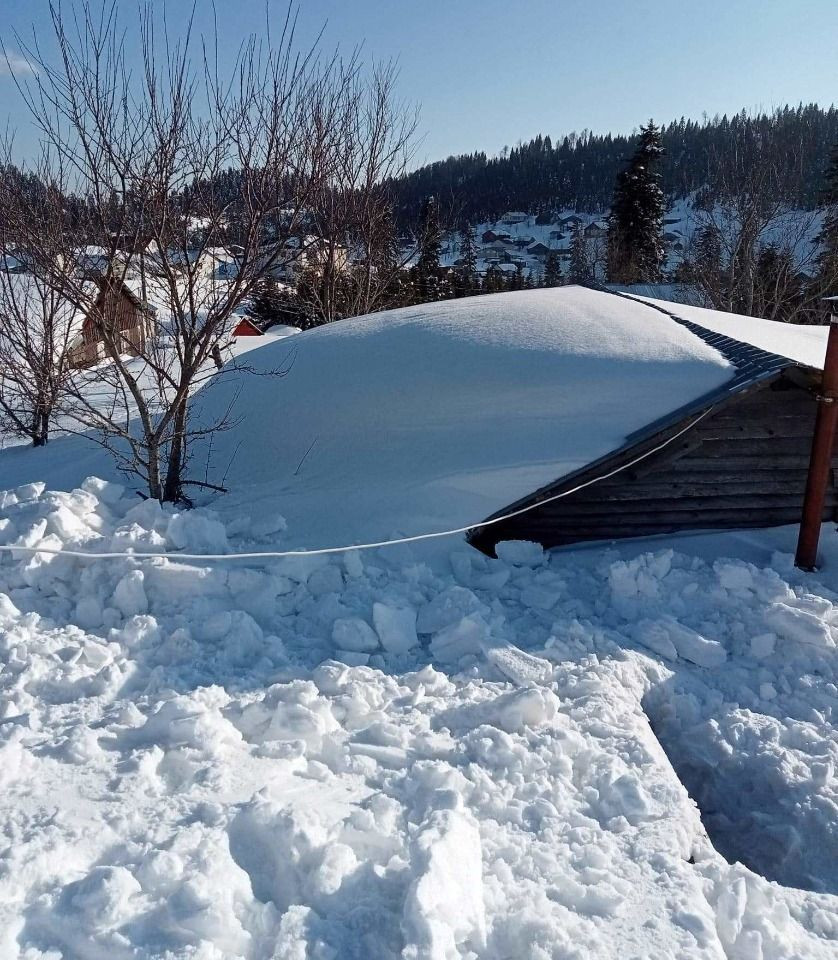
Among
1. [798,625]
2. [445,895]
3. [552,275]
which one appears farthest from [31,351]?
[552,275]

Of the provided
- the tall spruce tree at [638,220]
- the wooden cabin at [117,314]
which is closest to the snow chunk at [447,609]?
the wooden cabin at [117,314]

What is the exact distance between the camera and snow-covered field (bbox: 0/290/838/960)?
2.01 meters

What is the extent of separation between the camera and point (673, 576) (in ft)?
14.7

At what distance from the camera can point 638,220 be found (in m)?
26.5

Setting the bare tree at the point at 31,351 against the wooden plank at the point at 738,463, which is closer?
the wooden plank at the point at 738,463

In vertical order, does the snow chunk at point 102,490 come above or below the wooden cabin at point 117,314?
below

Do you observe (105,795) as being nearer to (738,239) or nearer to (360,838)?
(360,838)

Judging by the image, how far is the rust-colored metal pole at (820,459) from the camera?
454 cm

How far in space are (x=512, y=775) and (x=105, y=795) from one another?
1.58 metres

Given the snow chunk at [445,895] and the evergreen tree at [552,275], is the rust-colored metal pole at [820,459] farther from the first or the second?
the evergreen tree at [552,275]

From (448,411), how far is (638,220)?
24.7m

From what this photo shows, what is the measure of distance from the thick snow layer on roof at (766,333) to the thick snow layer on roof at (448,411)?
0.78 metres

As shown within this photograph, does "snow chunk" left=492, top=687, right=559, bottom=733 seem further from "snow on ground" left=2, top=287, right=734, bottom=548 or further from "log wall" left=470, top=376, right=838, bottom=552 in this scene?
"log wall" left=470, top=376, right=838, bottom=552

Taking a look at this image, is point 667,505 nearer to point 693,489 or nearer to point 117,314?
point 693,489
